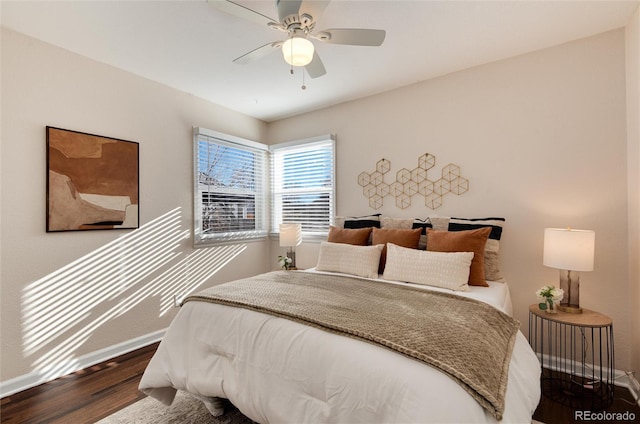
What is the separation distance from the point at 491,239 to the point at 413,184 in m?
0.94

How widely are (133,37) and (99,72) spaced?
2.06 ft

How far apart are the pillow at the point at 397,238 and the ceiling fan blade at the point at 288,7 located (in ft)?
6.02

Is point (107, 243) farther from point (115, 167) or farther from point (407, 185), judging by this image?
point (407, 185)

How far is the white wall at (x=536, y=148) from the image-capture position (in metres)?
2.23

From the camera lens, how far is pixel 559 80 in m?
2.43

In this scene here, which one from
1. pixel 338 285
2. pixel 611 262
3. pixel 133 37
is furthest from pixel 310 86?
pixel 611 262

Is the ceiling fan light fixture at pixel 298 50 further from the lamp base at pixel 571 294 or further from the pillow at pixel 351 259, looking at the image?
the lamp base at pixel 571 294

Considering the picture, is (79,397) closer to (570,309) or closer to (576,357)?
(570,309)

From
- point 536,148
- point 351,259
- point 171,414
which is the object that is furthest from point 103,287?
point 536,148

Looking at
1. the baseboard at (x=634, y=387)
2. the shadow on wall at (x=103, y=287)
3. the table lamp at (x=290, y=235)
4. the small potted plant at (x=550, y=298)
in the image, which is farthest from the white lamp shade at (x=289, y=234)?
the baseboard at (x=634, y=387)

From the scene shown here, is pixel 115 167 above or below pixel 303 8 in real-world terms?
below

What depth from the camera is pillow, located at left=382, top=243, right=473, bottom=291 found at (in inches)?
83.9

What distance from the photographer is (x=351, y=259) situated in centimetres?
261

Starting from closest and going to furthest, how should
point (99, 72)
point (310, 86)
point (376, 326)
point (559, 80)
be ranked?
point (376, 326), point (559, 80), point (99, 72), point (310, 86)
